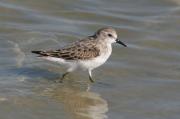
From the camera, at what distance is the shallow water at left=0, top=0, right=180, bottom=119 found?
8391mm

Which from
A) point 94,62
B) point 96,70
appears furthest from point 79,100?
point 96,70

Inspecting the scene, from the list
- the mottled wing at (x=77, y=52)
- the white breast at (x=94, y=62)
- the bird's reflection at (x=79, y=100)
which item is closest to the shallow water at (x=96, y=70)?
the bird's reflection at (x=79, y=100)

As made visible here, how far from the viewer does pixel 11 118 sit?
25.6 ft

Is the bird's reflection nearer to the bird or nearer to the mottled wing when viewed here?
the bird

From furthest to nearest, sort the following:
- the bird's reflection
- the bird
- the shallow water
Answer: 1. the bird
2. the shallow water
3. the bird's reflection

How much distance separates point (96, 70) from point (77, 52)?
0.83 meters

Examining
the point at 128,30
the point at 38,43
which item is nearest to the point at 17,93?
the point at 38,43

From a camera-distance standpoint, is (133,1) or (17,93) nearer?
(17,93)

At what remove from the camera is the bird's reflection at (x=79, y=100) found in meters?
8.19

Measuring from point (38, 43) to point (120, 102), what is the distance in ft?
9.02

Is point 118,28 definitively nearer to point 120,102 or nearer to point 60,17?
point 60,17

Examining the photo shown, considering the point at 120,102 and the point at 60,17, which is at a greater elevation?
the point at 60,17

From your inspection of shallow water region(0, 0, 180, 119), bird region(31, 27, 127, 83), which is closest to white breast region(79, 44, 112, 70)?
bird region(31, 27, 127, 83)

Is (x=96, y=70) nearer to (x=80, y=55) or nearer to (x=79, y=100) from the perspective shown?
(x=80, y=55)
